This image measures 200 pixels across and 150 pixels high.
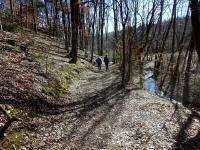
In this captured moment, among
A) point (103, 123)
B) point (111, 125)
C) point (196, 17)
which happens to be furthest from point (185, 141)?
point (196, 17)

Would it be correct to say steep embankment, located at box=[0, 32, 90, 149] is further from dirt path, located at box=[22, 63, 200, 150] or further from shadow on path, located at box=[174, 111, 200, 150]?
shadow on path, located at box=[174, 111, 200, 150]

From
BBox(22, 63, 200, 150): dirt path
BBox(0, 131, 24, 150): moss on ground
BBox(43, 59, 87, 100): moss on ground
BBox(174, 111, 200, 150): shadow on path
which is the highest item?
BBox(43, 59, 87, 100): moss on ground

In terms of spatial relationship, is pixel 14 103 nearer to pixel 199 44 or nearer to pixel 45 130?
pixel 45 130

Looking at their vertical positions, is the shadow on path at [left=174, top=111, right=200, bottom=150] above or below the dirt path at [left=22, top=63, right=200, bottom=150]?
below

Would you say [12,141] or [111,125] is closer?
[12,141]

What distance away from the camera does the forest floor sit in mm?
10656

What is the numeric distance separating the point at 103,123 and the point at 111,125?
0.36m

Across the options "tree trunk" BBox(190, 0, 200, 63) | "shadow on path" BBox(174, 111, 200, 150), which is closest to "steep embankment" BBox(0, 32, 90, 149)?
"shadow on path" BBox(174, 111, 200, 150)

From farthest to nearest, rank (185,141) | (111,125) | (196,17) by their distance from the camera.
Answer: (111,125) → (185,141) → (196,17)

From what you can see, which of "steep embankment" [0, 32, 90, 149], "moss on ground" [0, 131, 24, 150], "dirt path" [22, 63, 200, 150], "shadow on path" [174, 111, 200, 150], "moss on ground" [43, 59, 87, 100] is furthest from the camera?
"moss on ground" [43, 59, 87, 100]

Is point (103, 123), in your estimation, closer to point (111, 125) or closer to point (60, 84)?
point (111, 125)

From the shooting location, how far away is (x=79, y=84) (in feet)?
71.5

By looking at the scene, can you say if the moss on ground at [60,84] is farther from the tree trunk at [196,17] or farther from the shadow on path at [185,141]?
the tree trunk at [196,17]

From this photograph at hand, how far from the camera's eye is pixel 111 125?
12.9 m
